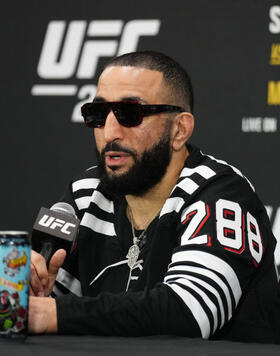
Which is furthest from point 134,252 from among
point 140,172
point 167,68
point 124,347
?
point 124,347

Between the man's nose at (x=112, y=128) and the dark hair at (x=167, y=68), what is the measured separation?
0.66ft

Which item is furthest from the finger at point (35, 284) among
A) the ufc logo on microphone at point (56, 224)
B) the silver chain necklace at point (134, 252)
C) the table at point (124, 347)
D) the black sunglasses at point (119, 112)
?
the black sunglasses at point (119, 112)

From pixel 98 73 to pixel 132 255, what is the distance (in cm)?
164

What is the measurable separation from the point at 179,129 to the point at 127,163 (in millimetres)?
245

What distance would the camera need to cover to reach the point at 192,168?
2.20 m

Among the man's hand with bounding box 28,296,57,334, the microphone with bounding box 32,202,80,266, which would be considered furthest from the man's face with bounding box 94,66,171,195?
the man's hand with bounding box 28,296,57,334

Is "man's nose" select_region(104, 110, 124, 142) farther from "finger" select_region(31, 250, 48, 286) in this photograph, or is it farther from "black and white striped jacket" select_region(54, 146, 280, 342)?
"finger" select_region(31, 250, 48, 286)

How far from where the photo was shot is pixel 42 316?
152 cm

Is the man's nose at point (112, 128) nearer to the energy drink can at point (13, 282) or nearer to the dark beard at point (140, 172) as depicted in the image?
the dark beard at point (140, 172)

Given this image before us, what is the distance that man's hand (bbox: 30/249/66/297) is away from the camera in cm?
192

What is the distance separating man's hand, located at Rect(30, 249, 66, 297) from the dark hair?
2.26ft

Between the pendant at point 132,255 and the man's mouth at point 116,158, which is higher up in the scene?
the man's mouth at point 116,158

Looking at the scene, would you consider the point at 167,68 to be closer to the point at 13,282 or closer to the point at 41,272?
the point at 41,272

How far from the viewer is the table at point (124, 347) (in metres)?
1.26
